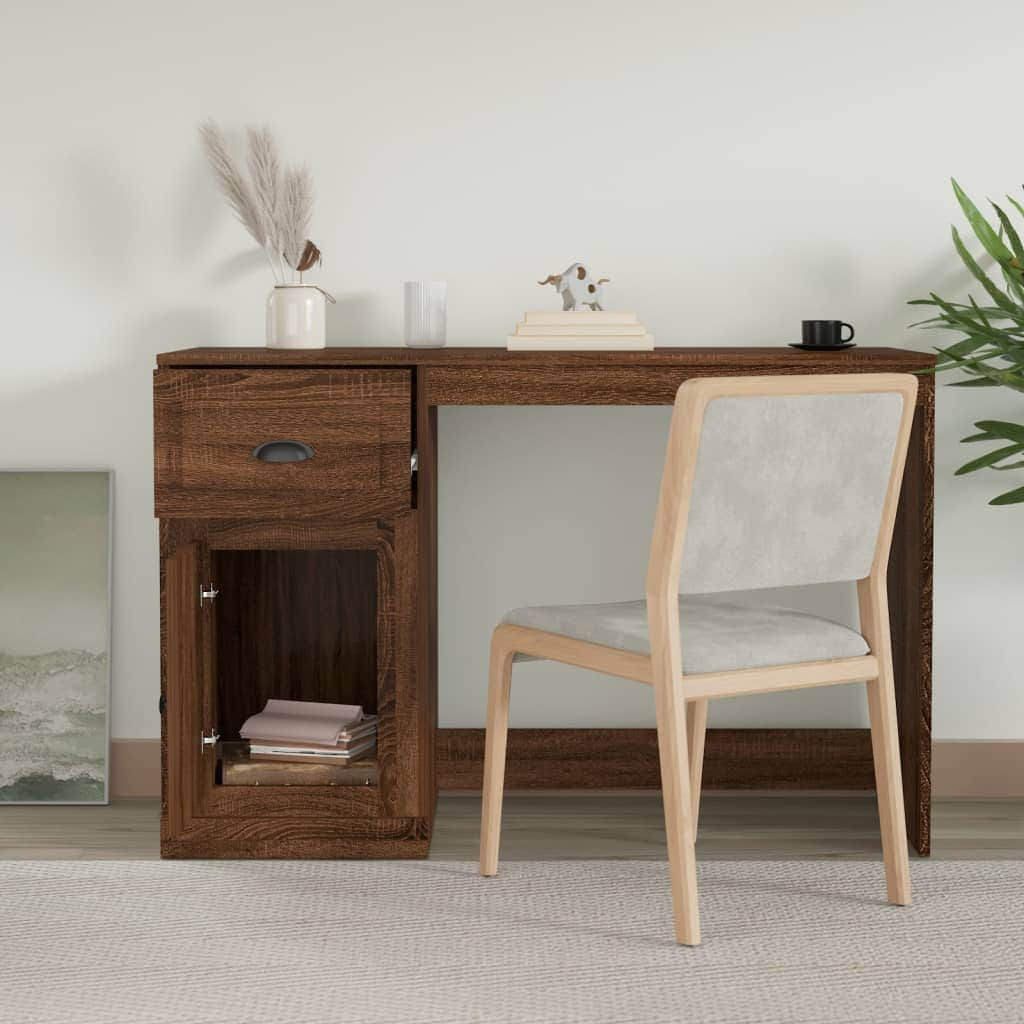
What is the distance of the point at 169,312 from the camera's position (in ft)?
9.91

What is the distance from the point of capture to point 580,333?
2.73 m

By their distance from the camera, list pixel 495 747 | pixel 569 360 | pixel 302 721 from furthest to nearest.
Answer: pixel 302 721, pixel 569 360, pixel 495 747

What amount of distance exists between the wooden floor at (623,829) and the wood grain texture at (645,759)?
0.11 feet

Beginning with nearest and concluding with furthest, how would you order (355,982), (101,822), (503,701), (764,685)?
(355,982)
(764,685)
(503,701)
(101,822)

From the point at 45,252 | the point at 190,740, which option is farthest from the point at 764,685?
the point at 45,252

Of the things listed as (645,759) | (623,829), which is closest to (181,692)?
(623,829)

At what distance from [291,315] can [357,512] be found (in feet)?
1.52

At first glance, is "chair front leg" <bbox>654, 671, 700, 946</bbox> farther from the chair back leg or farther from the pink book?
the pink book

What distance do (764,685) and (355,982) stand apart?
779 mm

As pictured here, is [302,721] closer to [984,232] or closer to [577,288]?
[577,288]

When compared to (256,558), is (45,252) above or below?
above

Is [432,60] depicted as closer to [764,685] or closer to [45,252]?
[45,252]

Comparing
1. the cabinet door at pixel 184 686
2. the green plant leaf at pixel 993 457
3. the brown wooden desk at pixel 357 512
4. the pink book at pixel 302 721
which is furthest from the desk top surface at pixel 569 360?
the pink book at pixel 302 721

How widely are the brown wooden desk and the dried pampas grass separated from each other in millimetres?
265
